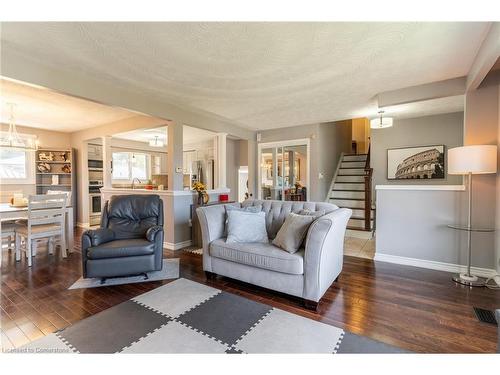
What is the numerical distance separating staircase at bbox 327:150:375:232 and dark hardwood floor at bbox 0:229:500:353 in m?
1.85

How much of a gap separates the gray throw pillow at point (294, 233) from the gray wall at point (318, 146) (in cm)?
327

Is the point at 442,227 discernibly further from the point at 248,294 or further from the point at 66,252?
the point at 66,252

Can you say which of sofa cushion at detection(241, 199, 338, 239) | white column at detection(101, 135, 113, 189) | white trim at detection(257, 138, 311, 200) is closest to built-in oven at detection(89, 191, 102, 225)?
white column at detection(101, 135, 113, 189)

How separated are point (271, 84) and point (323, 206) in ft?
5.75

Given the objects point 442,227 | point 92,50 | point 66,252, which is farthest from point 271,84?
point 66,252

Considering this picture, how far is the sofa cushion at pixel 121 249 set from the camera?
8.15ft

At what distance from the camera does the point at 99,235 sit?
106 inches

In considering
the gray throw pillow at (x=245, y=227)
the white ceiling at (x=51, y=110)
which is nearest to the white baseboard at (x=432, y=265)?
the gray throw pillow at (x=245, y=227)

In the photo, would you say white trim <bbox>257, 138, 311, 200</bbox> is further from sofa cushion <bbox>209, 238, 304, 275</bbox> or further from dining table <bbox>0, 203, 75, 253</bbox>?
dining table <bbox>0, 203, 75, 253</bbox>

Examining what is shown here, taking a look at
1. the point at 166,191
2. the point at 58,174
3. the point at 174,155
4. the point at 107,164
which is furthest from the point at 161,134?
the point at 58,174

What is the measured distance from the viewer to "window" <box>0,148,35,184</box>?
191 inches

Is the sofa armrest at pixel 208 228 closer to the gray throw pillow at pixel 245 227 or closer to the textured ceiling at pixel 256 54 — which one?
the gray throw pillow at pixel 245 227

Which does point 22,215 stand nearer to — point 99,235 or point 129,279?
point 99,235
